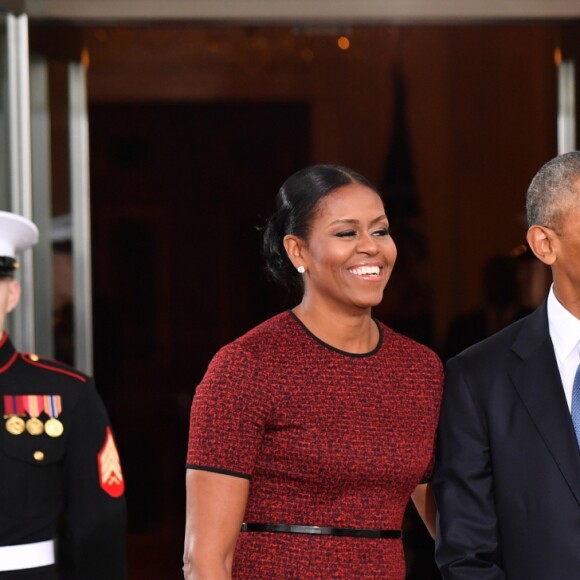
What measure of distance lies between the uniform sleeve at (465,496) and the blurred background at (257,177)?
2.14 metres

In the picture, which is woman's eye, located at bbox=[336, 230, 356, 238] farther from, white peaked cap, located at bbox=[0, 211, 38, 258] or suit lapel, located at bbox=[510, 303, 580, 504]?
white peaked cap, located at bbox=[0, 211, 38, 258]

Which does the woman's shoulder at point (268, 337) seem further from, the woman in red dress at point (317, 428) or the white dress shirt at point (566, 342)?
the white dress shirt at point (566, 342)

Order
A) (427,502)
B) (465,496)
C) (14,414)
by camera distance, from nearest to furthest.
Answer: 1. (465,496)
2. (427,502)
3. (14,414)

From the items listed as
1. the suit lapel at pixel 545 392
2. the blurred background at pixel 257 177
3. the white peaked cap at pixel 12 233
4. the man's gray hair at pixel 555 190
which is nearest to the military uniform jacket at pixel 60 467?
the white peaked cap at pixel 12 233

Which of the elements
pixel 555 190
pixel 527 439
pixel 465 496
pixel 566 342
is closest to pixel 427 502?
pixel 465 496

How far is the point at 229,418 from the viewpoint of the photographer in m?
2.45

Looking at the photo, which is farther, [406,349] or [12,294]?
[12,294]

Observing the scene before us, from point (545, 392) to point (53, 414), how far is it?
1.20m

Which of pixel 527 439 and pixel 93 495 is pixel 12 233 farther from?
pixel 527 439

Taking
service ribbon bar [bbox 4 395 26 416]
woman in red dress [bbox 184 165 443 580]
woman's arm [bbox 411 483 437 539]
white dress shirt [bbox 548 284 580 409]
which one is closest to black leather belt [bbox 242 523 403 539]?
woman in red dress [bbox 184 165 443 580]

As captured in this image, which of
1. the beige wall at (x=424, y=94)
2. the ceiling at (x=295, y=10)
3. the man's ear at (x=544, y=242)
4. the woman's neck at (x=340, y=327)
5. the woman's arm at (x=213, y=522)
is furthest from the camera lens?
the beige wall at (x=424, y=94)

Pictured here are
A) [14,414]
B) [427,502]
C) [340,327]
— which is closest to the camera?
[340,327]

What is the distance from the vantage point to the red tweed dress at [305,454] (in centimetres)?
246

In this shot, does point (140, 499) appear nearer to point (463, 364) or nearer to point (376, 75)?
point (376, 75)
